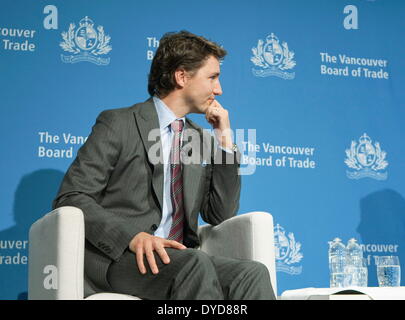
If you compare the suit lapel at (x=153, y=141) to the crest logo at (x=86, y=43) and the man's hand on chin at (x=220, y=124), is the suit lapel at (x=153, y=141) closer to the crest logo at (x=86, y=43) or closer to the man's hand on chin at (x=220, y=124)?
the man's hand on chin at (x=220, y=124)

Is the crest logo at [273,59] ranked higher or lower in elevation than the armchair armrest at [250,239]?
higher

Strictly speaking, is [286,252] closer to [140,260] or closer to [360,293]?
[360,293]

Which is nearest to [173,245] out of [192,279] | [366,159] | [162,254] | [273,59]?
[162,254]

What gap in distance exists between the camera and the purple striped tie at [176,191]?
94.8 inches

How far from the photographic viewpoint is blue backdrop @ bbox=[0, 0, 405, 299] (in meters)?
3.20

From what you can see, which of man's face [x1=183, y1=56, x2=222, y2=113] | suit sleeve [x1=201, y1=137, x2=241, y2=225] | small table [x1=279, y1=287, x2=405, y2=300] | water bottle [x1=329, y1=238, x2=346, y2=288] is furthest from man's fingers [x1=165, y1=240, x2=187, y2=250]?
water bottle [x1=329, y1=238, x2=346, y2=288]

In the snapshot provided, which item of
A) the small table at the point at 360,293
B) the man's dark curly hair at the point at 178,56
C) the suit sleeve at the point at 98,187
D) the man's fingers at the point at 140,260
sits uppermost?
the man's dark curly hair at the point at 178,56

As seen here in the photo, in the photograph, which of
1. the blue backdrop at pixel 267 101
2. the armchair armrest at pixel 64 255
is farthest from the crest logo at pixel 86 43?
the armchair armrest at pixel 64 255

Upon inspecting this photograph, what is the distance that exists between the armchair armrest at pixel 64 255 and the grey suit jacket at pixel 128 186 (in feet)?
0.44

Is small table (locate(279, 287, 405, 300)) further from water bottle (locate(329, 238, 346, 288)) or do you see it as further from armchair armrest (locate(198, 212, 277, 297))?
water bottle (locate(329, 238, 346, 288))

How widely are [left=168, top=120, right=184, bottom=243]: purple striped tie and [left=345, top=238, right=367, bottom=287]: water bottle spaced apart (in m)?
0.99

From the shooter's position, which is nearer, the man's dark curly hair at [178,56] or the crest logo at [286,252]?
the man's dark curly hair at [178,56]

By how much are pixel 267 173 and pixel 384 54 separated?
1163 mm
